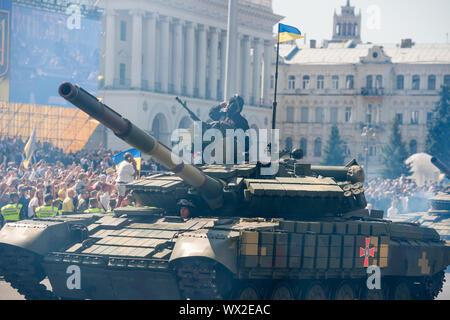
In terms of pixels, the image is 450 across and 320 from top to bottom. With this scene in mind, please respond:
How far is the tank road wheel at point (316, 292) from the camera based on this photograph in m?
16.8

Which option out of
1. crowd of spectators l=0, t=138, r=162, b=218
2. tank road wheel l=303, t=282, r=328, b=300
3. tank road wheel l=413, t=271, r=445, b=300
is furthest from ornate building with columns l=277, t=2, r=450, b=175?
tank road wheel l=303, t=282, r=328, b=300

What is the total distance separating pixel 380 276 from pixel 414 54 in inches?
3329

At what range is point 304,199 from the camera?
16969 mm

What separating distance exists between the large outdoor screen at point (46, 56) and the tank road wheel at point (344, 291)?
35.4 meters

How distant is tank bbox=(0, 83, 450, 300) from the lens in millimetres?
15078

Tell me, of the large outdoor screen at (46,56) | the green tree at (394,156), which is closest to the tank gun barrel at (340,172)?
the large outdoor screen at (46,56)

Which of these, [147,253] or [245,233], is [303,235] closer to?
[245,233]

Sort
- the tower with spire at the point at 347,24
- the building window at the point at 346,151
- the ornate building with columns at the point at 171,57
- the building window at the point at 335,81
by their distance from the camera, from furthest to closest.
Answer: the tower with spire at the point at 347,24 → the building window at the point at 335,81 → the building window at the point at 346,151 → the ornate building with columns at the point at 171,57

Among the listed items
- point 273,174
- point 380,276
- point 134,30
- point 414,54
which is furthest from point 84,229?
point 414,54

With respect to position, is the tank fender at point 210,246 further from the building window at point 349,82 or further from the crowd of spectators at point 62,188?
the building window at point 349,82

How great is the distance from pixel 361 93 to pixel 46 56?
53.8 metres

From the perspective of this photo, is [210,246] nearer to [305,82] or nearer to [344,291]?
[344,291]

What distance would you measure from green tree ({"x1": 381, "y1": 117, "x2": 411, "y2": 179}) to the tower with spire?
210ft

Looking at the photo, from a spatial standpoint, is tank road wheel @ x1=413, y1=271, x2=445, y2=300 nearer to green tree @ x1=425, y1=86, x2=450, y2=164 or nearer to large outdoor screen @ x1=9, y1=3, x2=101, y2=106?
large outdoor screen @ x1=9, y1=3, x2=101, y2=106
